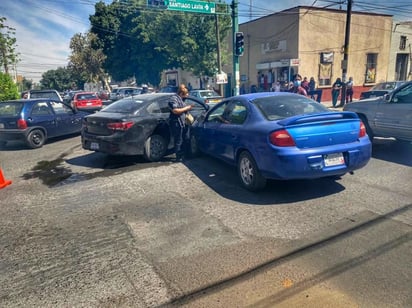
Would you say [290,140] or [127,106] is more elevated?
[127,106]

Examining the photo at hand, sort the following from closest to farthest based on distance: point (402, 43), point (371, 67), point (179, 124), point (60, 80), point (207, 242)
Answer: point (207, 242) → point (179, 124) → point (371, 67) → point (402, 43) → point (60, 80)

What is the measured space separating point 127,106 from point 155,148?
3.86 feet

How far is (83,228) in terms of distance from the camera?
4090mm

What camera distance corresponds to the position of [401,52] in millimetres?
30156

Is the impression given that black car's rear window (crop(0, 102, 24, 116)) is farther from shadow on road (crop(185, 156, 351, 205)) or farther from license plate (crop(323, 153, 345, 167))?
license plate (crop(323, 153, 345, 167))

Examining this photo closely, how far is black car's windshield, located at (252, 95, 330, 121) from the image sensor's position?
4.99m

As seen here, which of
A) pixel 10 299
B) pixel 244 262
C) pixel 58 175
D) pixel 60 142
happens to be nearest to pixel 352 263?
pixel 244 262

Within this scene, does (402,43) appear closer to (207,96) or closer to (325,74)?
(325,74)

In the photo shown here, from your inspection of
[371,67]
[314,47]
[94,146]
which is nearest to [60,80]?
[314,47]

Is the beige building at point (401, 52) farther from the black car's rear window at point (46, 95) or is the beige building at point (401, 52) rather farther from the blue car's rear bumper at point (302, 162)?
the blue car's rear bumper at point (302, 162)

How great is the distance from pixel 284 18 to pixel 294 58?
10.4ft

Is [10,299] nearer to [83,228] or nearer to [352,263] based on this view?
[83,228]

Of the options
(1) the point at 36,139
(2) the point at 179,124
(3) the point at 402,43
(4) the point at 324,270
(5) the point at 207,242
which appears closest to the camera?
(4) the point at 324,270

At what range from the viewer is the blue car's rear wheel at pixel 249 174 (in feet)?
15.9
